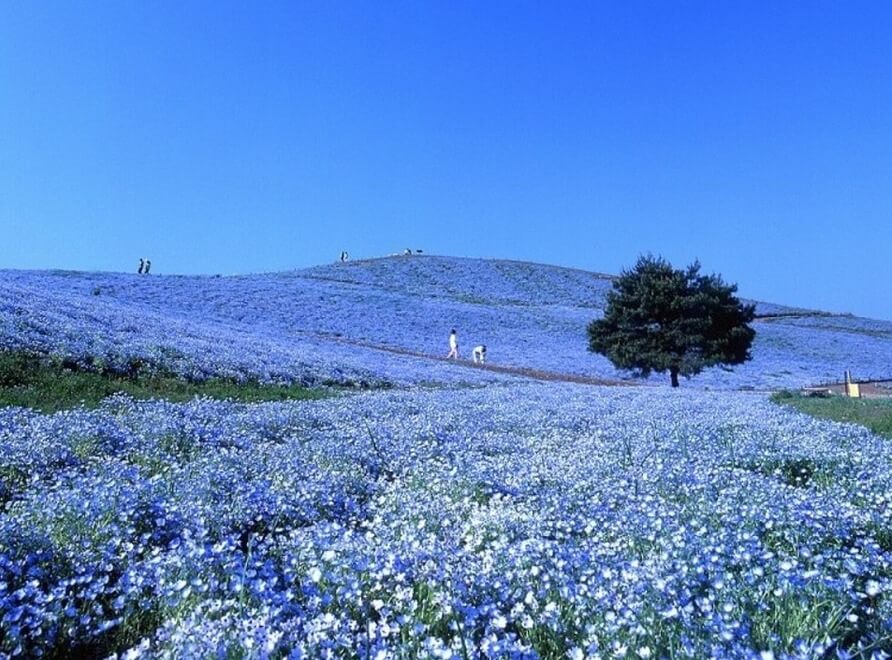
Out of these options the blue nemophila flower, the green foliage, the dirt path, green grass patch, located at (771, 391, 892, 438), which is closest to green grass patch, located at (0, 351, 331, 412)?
the blue nemophila flower

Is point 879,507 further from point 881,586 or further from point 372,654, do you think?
point 372,654

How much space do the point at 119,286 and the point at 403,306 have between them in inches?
737

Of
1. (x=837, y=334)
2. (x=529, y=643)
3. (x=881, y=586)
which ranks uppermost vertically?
(x=837, y=334)

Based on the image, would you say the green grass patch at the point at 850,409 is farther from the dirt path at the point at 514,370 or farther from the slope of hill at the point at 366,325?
the dirt path at the point at 514,370

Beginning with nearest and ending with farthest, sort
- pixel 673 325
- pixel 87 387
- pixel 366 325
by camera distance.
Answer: pixel 87 387, pixel 673 325, pixel 366 325

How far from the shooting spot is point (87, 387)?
39.0 ft

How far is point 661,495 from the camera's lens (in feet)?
18.9

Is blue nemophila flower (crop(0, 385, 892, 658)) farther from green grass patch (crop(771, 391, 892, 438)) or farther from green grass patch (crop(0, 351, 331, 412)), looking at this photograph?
green grass patch (crop(771, 391, 892, 438))

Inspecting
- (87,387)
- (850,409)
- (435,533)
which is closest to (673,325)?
(850,409)

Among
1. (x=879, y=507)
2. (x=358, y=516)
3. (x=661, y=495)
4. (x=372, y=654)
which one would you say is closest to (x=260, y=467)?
(x=358, y=516)

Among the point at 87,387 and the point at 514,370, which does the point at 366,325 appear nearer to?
the point at 514,370

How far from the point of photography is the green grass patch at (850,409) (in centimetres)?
1236

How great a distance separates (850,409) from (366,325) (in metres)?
28.0

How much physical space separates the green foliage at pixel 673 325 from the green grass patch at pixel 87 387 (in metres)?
19.3
